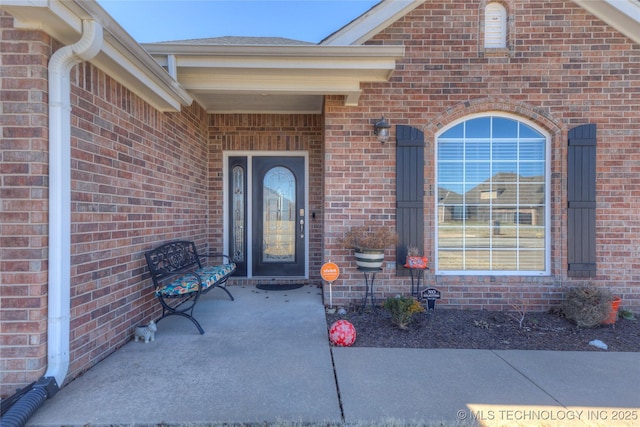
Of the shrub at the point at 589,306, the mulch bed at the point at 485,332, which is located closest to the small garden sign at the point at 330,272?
the mulch bed at the point at 485,332

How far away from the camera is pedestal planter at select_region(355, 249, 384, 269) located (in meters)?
3.93

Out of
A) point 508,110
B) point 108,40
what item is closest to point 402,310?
point 508,110

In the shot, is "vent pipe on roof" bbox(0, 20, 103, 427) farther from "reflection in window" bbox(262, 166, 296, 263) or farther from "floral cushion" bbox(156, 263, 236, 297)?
"reflection in window" bbox(262, 166, 296, 263)

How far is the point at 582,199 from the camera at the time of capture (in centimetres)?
420

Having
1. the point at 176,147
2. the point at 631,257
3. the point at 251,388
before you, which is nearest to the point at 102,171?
the point at 176,147

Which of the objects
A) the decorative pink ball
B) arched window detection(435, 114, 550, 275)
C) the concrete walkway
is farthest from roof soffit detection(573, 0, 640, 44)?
the decorative pink ball

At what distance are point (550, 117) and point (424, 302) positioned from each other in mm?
2908

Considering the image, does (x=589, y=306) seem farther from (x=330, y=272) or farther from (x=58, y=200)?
(x=58, y=200)

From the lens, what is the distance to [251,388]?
241 centimetres

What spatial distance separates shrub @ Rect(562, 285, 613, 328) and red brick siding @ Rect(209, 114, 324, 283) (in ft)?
11.3

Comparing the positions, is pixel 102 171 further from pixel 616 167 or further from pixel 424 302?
pixel 616 167

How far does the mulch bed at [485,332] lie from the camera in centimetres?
327

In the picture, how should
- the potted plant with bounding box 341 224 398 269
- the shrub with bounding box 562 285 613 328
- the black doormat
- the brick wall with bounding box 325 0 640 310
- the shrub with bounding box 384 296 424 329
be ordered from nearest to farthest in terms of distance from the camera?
the shrub with bounding box 384 296 424 329
the shrub with bounding box 562 285 613 328
the potted plant with bounding box 341 224 398 269
the brick wall with bounding box 325 0 640 310
the black doormat

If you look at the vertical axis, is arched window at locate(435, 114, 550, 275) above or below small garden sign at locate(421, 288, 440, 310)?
above
